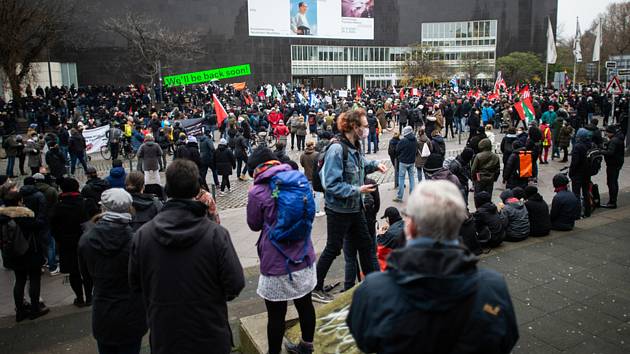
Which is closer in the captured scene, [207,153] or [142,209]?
[142,209]

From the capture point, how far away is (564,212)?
27.0 feet

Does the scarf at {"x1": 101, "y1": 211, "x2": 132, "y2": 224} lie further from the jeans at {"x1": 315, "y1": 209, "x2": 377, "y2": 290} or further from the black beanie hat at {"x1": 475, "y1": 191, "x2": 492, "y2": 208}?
the black beanie hat at {"x1": 475, "y1": 191, "x2": 492, "y2": 208}

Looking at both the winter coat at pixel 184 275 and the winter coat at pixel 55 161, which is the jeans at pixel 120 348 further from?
the winter coat at pixel 55 161

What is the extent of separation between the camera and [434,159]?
10.4 meters

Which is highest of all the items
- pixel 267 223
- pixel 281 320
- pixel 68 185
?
pixel 267 223

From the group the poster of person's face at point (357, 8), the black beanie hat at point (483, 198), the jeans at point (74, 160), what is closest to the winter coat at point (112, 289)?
the black beanie hat at point (483, 198)

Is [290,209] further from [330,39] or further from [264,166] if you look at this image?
[330,39]

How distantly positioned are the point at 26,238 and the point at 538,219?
23.3 feet

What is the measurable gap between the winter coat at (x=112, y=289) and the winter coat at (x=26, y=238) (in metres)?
2.56

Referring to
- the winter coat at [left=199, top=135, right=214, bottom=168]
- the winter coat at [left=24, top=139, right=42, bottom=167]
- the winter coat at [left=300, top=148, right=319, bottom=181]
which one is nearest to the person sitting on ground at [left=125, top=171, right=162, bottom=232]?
the winter coat at [left=300, top=148, right=319, bottom=181]

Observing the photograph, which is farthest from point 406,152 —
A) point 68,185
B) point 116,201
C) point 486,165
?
point 116,201

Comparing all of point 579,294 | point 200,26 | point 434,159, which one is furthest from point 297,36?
point 579,294

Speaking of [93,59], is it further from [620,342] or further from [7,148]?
[620,342]

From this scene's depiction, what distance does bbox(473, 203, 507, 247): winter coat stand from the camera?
23.6ft
